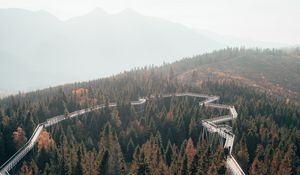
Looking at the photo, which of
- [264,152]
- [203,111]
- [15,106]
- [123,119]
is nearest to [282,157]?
[264,152]

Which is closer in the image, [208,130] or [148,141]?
[148,141]

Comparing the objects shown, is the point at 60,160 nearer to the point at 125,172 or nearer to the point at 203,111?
the point at 125,172

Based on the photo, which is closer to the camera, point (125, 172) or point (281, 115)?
point (125, 172)

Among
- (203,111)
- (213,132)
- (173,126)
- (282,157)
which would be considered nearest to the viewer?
(282,157)

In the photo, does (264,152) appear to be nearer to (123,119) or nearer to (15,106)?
(123,119)

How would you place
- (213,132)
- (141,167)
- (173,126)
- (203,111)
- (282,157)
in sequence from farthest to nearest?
1. (203,111)
2. (173,126)
3. (213,132)
4. (282,157)
5. (141,167)

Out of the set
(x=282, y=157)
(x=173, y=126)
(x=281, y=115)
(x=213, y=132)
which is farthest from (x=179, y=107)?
(x=282, y=157)

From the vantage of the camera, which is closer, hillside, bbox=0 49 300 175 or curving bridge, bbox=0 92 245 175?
curving bridge, bbox=0 92 245 175

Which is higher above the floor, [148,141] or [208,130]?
[148,141]

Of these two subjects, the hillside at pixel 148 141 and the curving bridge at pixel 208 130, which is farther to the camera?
the hillside at pixel 148 141
